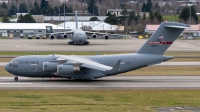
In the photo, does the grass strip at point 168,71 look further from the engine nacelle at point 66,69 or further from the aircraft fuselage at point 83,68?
the engine nacelle at point 66,69

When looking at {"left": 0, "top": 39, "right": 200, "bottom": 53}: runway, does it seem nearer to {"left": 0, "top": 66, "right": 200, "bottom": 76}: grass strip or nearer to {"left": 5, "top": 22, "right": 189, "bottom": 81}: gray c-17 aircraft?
{"left": 0, "top": 66, "right": 200, "bottom": 76}: grass strip

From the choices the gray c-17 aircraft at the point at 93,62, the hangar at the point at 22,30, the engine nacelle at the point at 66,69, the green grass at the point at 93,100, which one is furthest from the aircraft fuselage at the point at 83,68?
the hangar at the point at 22,30

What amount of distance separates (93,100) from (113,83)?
812 centimetres

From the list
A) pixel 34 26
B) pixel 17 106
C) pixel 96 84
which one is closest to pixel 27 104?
pixel 17 106

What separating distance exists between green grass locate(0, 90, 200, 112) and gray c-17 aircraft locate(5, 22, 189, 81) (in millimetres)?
5008

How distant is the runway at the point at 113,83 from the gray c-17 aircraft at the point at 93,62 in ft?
2.33

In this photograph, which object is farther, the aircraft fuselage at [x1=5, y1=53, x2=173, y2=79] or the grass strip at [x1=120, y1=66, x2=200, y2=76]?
the grass strip at [x1=120, y1=66, x2=200, y2=76]

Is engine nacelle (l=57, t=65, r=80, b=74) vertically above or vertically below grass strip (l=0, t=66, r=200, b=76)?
above

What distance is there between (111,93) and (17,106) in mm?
7454

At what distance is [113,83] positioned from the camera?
39594 mm

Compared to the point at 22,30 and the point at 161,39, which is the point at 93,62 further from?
the point at 22,30

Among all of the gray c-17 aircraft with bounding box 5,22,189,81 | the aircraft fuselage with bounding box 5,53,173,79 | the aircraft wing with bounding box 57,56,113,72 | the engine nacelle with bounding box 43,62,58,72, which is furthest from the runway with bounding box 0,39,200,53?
the engine nacelle with bounding box 43,62,58,72

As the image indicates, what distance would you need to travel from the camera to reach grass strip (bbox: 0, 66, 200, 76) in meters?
45.5

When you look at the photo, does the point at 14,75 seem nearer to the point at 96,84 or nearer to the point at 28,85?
the point at 28,85
